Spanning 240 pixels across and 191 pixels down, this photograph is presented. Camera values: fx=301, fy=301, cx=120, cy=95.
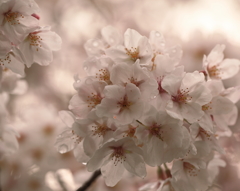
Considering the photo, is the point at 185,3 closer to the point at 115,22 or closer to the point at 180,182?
the point at 115,22

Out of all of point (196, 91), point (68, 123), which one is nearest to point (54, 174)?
point (68, 123)

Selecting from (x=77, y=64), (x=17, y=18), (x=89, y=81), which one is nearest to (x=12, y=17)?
(x=17, y=18)

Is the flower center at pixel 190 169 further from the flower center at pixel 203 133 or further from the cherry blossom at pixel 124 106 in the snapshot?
the cherry blossom at pixel 124 106

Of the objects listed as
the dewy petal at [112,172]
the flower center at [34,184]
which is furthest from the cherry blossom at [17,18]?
the flower center at [34,184]

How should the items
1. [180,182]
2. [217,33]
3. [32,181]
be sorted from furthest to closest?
1. [217,33]
2. [32,181]
3. [180,182]

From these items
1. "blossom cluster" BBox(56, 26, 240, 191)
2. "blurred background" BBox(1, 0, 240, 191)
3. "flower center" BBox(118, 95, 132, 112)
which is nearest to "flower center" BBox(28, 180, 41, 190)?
"blurred background" BBox(1, 0, 240, 191)
